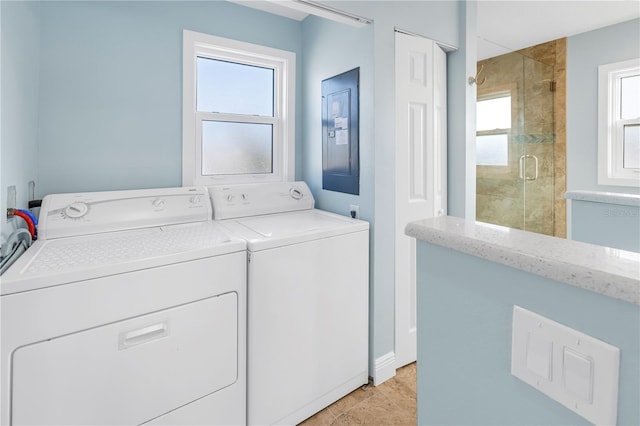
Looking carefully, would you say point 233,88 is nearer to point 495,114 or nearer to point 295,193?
point 295,193

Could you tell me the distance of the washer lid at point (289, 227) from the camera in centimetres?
160

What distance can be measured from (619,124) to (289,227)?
11.2ft

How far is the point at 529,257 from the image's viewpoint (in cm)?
57

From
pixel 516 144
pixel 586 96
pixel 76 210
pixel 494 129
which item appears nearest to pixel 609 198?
pixel 494 129

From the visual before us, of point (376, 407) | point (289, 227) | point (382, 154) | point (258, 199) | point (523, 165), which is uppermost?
point (523, 165)

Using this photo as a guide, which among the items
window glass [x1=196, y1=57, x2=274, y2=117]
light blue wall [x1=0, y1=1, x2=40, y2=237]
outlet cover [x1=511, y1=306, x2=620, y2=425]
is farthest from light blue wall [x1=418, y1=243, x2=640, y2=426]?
window glass [x1=196, y1=57, x2=274, y2=117]

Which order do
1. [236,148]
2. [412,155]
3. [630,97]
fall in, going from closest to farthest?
[412,155], [236,148], [630,97]

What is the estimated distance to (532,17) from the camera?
2875mm

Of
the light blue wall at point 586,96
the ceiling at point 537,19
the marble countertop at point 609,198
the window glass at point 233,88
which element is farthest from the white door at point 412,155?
the light blue wall at point 586,96

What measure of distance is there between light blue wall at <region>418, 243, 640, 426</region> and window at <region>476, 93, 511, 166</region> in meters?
2.70

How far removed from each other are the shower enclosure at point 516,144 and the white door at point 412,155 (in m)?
1.05

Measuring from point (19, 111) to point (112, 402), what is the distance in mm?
1244

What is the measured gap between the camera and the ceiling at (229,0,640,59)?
8.56 feet

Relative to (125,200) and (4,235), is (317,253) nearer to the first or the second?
(125,200)
